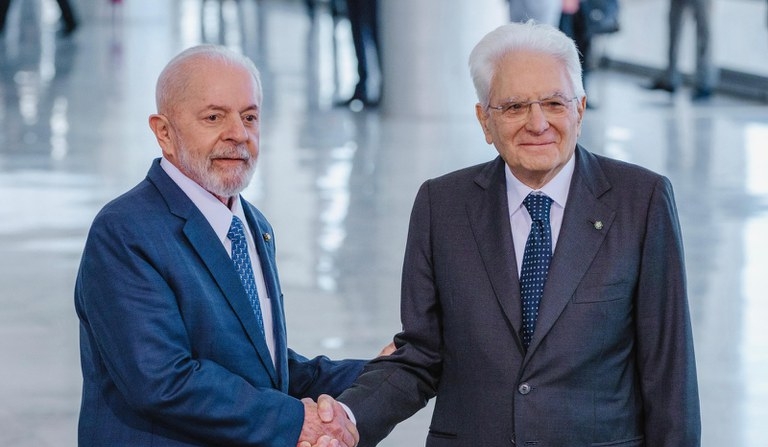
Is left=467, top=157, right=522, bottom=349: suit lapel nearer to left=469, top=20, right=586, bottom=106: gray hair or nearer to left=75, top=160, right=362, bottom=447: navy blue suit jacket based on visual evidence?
left=469, top=20, right=586, bottom=106: gray hair

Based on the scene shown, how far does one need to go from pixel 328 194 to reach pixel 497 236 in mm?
6423

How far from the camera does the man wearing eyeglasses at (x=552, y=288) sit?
304cm

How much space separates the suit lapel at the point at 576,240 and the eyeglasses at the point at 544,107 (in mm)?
157

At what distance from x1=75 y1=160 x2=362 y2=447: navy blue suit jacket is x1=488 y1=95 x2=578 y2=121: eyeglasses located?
27.2 inches

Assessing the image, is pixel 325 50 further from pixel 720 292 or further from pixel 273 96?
pixel 720 292

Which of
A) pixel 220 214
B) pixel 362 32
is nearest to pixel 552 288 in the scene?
pixel 220 214

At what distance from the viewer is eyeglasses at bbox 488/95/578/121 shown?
121 inches

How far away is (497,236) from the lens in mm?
3174

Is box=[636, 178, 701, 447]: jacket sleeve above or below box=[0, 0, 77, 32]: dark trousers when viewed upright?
below

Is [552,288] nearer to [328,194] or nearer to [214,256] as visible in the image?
[214,256]

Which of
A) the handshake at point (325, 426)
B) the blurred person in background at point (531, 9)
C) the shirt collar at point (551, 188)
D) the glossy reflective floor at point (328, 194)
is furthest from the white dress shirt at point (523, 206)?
the blurred person in background at point (531, 9)

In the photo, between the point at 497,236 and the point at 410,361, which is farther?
the point at 410,361

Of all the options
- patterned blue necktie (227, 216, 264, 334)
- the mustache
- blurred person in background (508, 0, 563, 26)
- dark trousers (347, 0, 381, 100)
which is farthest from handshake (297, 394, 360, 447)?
dark trousers (347, 0, 381, 100)

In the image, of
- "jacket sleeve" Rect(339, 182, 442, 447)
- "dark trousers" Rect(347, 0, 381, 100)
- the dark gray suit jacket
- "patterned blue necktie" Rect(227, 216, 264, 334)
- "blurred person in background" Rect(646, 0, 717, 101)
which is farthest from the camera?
"blurred person in background" Rect(646, 0, 717, 101)
